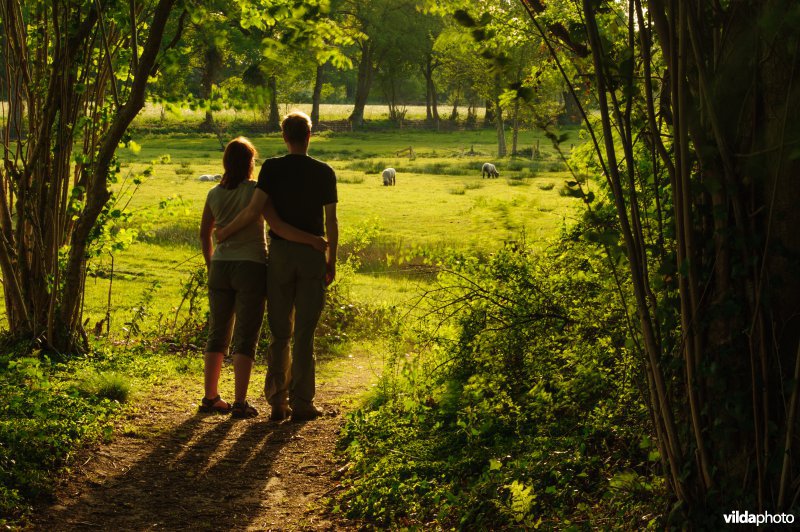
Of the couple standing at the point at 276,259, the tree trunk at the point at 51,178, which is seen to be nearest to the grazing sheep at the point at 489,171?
the tree trunk at the point at 51,178

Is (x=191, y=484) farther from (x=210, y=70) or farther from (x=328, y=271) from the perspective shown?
(x=210, y=70)

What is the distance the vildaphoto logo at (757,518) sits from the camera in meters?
3.07

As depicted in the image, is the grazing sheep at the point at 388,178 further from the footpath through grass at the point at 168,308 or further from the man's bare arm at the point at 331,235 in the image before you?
the man's bare arm at the point at 331,235

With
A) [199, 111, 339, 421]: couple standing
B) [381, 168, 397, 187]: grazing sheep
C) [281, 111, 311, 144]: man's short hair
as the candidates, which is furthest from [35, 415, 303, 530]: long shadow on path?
[381, 168, 397, 187]: grazing sheep

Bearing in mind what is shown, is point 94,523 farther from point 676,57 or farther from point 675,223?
point 676,57

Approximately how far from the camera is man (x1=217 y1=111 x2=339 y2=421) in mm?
7109

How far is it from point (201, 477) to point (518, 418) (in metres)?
2.14

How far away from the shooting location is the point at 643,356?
11.8 feet

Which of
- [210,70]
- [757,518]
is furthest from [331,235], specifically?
[210,70]

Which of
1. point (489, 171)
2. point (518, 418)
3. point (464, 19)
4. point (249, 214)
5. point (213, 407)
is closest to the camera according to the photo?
point (464, 19)

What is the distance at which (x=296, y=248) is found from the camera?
714cm

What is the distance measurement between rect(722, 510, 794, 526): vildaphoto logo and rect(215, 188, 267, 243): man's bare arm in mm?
4644

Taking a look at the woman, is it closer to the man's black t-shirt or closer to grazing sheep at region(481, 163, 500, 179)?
the man's black t-shirt

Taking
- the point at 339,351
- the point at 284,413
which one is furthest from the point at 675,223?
the point at 339,351
